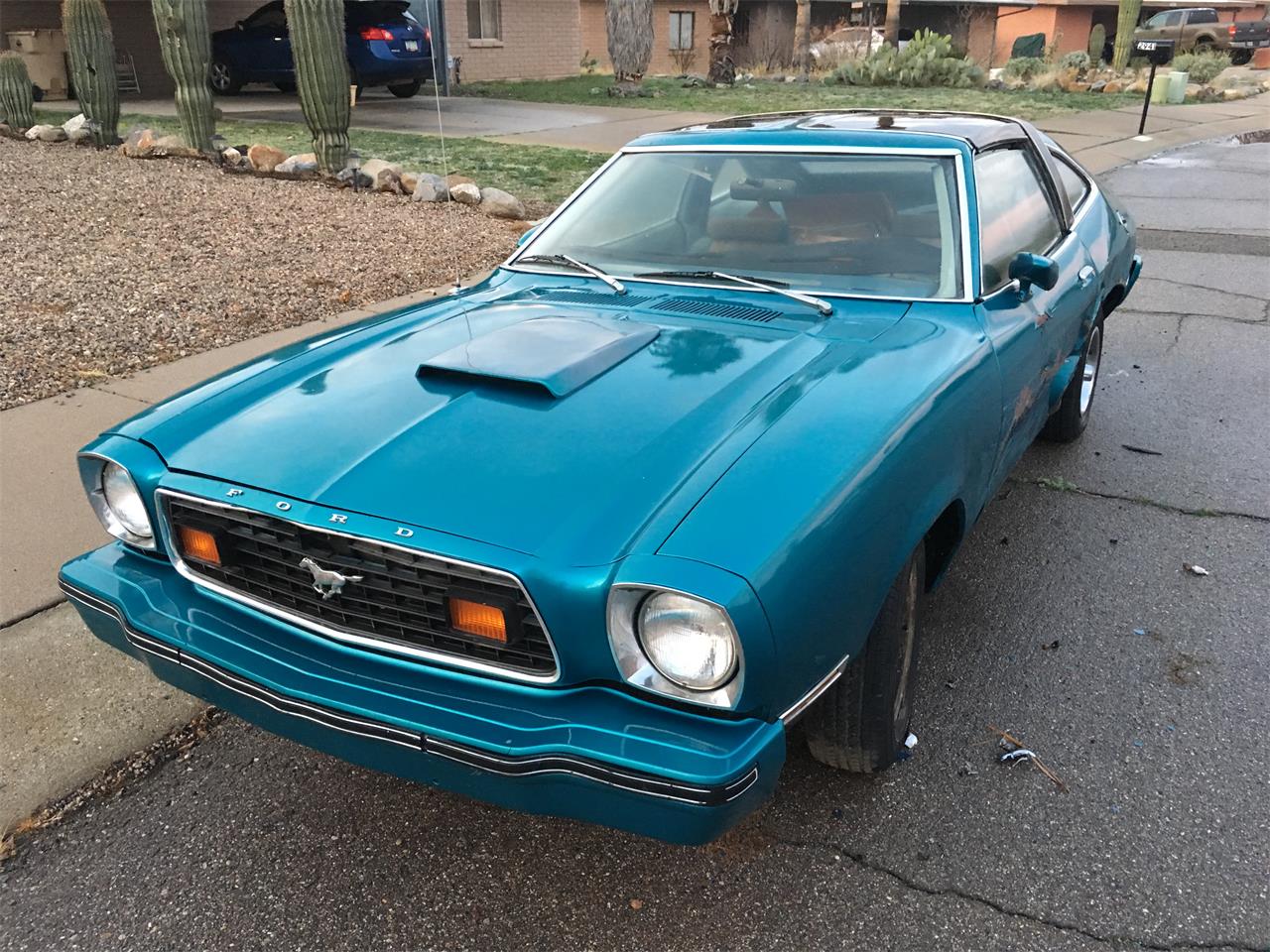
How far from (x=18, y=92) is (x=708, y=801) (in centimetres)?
1297

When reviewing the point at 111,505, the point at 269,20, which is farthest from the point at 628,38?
the point at 111,505

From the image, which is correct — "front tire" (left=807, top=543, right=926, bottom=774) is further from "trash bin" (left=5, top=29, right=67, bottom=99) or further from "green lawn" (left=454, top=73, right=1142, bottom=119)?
"trash bin" (left=5, top=29, right=67, bottom=99)

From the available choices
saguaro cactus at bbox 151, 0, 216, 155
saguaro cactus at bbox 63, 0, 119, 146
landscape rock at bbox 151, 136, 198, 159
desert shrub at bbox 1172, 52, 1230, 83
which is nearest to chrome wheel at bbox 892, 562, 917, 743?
saguaro cactus at bbox 151, 0, 216, 155

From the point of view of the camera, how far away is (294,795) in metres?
2.65

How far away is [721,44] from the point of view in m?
22.1

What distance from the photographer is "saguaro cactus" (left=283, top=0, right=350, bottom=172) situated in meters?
9.20

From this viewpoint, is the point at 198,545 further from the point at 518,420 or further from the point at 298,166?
the point at 298,166

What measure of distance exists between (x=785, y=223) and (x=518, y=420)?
54.5 inches

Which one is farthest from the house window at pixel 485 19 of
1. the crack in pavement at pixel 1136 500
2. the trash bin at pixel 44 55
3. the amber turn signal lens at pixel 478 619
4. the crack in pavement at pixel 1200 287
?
the amber turn signal lens at pixel 478 619

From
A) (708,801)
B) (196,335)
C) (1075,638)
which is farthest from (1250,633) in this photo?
(196,335)

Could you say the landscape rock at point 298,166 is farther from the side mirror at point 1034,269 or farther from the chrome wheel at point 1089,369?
the side mirror at point 1034,269

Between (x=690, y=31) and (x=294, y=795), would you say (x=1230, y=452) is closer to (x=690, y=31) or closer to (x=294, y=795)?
(x=294, y=795)

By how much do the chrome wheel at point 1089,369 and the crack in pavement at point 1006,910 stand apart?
283 centimetres

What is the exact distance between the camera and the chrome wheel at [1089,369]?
15.1 feet
